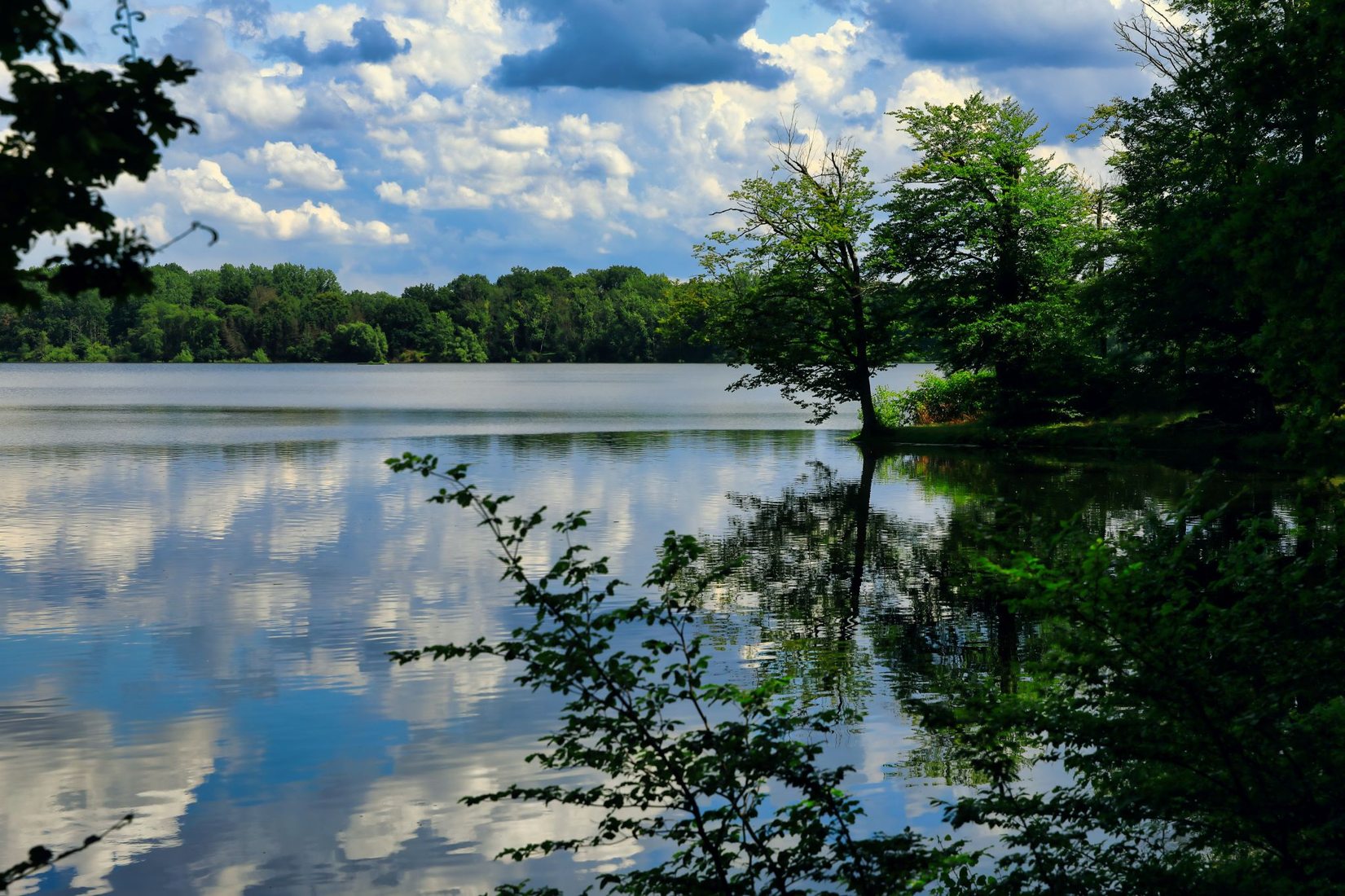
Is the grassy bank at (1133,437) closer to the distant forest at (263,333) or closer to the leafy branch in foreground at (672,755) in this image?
the leafy branch in foreground at (672,755)

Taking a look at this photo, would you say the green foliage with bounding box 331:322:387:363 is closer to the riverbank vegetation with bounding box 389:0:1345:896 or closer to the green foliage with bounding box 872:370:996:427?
the green foliage with bounding box 872:370:996:427

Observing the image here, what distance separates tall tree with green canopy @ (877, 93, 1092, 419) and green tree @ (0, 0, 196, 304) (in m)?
38.8

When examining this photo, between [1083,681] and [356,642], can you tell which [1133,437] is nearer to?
[356,642]

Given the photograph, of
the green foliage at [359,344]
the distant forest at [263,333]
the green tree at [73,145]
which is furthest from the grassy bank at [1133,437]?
the green foliage at [359,344]

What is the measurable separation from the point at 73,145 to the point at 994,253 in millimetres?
41431

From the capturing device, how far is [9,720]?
1127cm

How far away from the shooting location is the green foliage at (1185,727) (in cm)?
639

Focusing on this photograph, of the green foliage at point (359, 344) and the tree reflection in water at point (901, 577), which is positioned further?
the green foliage at point (359, 344)

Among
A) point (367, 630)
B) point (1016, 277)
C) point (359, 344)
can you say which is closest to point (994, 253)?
point (1016, 277)

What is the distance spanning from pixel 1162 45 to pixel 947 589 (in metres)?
29.1

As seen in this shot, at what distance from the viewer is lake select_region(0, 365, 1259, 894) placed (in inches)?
352

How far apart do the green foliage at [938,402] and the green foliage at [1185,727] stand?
126 ft

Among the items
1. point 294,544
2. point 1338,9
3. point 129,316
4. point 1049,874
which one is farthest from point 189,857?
point 129,316

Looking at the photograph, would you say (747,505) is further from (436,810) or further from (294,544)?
(436,810)
